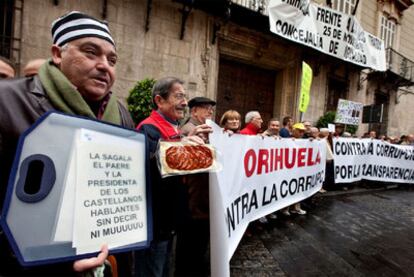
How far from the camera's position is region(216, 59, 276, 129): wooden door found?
965cm

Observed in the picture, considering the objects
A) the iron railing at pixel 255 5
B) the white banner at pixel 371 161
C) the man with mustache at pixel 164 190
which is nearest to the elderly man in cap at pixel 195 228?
the man with mustache at pixel 164 190

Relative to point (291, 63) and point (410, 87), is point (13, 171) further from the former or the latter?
point (410, 87)

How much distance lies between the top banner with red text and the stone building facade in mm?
4214

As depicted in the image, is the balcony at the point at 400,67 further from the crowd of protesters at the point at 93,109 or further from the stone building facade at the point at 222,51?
the crowd of protesters at the point at 93,109

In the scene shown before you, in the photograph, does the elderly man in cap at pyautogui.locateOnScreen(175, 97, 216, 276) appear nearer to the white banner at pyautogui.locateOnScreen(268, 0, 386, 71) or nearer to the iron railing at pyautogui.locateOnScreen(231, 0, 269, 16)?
the white banner at pyautogui.locateOnScreen(268, 0, 386, 71)

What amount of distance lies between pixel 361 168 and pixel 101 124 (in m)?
7.65

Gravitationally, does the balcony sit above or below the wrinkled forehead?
above

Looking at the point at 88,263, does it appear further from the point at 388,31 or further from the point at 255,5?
the point at 388,31

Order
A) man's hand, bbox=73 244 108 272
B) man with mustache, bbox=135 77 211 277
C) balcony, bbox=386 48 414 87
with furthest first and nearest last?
balcony, bbox=386 48 414 87
man with mustache, bbox=135 77 211 277
man's hand, bbox=73 244 108 272

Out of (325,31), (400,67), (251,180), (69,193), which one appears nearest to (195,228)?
(251,180)


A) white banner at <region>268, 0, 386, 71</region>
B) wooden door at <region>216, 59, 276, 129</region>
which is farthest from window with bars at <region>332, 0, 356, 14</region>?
wooden door at <region>216, 59, 276, 129</region>

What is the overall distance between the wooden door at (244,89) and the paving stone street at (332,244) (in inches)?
191

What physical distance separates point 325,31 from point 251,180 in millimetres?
7110

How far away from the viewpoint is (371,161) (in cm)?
749
